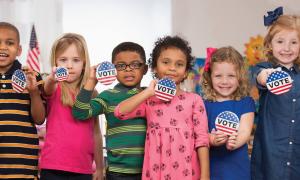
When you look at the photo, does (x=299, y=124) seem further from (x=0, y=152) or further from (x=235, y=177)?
(x=0, y=152)

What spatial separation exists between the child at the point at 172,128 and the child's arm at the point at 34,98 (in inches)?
14.2

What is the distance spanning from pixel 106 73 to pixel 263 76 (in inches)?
26.2

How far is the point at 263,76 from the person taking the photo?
194 centimetres

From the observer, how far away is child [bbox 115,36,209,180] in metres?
1.89

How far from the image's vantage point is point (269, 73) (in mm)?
1896

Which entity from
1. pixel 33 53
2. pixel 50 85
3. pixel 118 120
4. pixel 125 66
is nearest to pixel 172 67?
pixel 125 66

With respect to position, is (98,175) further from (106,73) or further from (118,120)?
(106,73)

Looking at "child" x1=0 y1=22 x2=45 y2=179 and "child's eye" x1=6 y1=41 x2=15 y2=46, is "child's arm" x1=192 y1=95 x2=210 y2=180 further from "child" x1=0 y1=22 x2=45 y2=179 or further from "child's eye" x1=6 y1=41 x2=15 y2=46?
"child's eye" x1=6 y1=41 x2=15 y2=46

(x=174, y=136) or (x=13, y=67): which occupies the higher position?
(x=13, y=67)

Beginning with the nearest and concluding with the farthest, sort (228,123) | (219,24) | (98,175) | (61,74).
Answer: (228,123) → (61,74) → (98,175) → (219,24)

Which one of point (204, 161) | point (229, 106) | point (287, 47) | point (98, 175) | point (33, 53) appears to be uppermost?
point (33, 53)

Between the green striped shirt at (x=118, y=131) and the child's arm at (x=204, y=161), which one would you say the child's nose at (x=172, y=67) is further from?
the child's arm at (x=204, y=161)

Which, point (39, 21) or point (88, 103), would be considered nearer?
point (88, 103)

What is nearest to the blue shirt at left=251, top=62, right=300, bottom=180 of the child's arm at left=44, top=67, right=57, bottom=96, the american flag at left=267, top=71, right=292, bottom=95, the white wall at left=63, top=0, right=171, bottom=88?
the american flag at left=267, top=71, right=292, bottom=95
